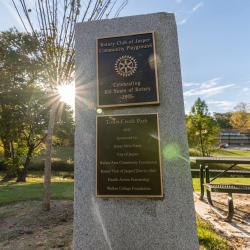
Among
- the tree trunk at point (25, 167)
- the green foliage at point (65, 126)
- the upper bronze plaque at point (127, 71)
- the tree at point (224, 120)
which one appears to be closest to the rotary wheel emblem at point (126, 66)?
the upper bronze plaque at point (127, 71)

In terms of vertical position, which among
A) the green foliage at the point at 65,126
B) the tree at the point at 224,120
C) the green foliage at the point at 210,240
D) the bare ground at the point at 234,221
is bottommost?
the bare ground at the point at 234,221

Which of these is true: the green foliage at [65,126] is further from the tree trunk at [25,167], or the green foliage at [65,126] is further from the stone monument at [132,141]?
the stone monument at [132,141]

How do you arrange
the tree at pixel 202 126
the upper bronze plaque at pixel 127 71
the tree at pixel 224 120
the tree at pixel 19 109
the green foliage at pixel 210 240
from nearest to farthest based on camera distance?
the upper bronze plaque at pixel 127 71
the green foliage at pixel 210 240
the tree at pixel 19 109
the tree at pixel 202 126
the tree at pixel 224 120

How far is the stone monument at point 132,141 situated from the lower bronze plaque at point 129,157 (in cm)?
1

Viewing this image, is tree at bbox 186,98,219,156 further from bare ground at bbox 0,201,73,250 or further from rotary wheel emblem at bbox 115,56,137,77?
rotary wheel emblem at bbox 115,56,137,77

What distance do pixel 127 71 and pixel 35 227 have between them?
11.7ft

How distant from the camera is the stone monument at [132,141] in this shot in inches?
110

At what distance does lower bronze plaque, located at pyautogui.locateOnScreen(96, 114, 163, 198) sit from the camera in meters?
2.87

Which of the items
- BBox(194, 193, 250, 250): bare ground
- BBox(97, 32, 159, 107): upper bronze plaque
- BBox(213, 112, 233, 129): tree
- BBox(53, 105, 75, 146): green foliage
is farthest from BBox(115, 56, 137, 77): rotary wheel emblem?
BBox(213, 112, 233, 129): tree

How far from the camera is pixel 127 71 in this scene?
10.2 feet

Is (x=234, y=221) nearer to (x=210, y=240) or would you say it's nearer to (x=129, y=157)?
(x=210, y=240)

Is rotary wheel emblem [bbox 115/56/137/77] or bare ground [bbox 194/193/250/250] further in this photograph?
bare ground [bbox 194/193/250/250]

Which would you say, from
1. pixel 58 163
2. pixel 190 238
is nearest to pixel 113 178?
pixel 190 238

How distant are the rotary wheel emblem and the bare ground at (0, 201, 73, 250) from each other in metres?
2.80
